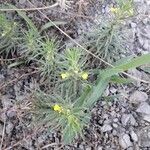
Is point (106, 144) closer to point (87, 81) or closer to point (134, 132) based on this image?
point (134, 132)

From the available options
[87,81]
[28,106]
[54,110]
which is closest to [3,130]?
[28,106]

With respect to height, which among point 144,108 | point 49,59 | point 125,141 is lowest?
point 125,141

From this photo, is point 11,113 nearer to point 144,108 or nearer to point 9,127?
point 9,127

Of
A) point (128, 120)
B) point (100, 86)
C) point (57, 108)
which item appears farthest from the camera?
point (128, 120)

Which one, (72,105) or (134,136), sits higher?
(72,105)

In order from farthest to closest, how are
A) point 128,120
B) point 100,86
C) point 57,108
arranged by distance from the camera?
point 128,120 → point 100,86 → point 57,108

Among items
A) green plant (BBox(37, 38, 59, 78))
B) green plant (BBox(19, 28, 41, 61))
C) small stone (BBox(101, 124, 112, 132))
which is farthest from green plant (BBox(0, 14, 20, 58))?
small stone (BBox(101, 124, 112, 132))

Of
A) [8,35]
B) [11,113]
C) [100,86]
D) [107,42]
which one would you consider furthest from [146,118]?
Answer: [8,35]

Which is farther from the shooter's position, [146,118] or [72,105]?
[146,118]
